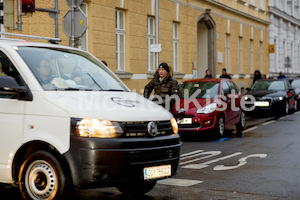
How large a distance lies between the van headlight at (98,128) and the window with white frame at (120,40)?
1538 cm

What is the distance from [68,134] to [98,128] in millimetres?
324

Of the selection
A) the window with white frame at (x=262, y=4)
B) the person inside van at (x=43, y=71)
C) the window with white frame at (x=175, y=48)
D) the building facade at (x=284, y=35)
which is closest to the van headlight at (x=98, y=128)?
→ the person inside van at (x=43, y=71)

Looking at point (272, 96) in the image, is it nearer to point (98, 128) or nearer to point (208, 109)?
point (208, 109)

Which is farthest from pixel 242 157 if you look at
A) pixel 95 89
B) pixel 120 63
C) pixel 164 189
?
pixel 120 63

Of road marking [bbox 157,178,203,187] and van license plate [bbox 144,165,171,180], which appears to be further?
road marking [bbox 157,178,203,187]

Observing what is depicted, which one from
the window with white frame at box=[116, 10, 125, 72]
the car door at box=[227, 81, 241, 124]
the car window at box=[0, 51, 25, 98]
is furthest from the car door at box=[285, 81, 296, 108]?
the car window at box=[0, 51, 25, 98]

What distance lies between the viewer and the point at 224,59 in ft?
111

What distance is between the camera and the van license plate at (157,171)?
6379 millimetres

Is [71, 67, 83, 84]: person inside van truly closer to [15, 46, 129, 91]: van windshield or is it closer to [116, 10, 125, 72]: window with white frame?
[15, 46, 129, 91]: van windshield

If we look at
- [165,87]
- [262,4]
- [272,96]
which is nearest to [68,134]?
[165,87]

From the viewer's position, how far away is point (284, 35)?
50.4 m

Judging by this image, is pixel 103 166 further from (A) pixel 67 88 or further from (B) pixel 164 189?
(B) pixel 164 189

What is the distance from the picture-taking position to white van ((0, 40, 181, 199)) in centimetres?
609

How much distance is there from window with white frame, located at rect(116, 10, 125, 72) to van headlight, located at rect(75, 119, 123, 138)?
50.5ft
